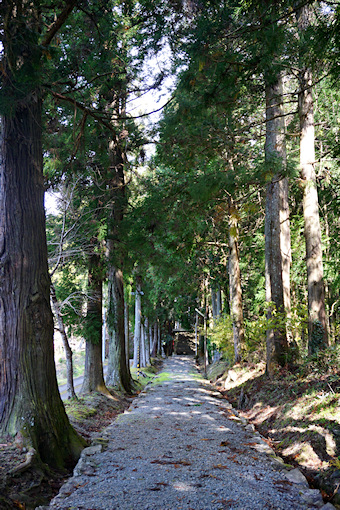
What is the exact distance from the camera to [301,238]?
15.2 meters

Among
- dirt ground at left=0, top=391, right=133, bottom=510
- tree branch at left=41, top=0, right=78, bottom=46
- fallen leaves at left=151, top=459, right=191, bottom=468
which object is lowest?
fallen leaves at left=151, top=459, right=191, bottom=468

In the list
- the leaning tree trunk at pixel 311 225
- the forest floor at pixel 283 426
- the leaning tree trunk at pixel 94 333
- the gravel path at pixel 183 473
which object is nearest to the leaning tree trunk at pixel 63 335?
the forest floor at pixel 283 426

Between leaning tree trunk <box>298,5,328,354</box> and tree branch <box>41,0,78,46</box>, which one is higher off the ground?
tree branch <box>41,0,78,46</box>

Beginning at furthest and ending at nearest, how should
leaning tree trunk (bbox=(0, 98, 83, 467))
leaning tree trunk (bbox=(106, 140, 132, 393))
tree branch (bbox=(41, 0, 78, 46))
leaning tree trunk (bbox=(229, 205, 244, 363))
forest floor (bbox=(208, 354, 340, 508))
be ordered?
leaning tree trunk (bbox=(229, 205, 244, 363)) → leaning tree trunk (bbox=(106, 140, 132, 393)) → tree branch (bbox=(41, 0, 78, 46)) → leaning tree trunk (bbox=(0, 98, 83, 467)) → forest floor (bbox=(208, 354, 340, 508))

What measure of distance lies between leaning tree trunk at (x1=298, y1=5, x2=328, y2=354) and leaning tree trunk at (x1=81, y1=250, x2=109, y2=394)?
19.2 feet

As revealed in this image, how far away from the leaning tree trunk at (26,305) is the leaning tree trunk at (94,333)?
Answer: 5.48 metres

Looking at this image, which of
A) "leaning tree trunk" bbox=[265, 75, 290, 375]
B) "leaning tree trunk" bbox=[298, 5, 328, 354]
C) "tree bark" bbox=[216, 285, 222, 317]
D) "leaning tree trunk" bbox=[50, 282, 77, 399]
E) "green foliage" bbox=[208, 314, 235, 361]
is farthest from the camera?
"tree bark" bbox=[216, 285, 222, 317]

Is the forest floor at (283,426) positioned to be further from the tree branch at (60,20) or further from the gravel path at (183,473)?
the tree branch at (60,20)

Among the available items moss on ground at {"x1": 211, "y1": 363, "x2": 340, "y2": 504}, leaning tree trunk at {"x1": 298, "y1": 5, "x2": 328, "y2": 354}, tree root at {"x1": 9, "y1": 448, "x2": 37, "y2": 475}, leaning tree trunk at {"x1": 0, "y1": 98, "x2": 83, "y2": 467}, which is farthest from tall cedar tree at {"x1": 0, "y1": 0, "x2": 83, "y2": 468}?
leaning tree trunk at {"x1": 298, "y1": 5, "x2": 328, "y2": 354}

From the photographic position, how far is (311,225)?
7789 millimetres

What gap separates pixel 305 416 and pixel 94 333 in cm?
668

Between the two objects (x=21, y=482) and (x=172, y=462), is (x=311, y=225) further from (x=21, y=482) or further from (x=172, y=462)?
(x=21, y=482)

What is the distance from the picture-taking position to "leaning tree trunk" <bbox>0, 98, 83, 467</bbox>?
4.87m

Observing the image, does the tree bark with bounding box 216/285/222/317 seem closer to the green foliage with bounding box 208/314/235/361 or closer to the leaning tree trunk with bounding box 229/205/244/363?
the green foliage with bounding box 208/314/235/361
